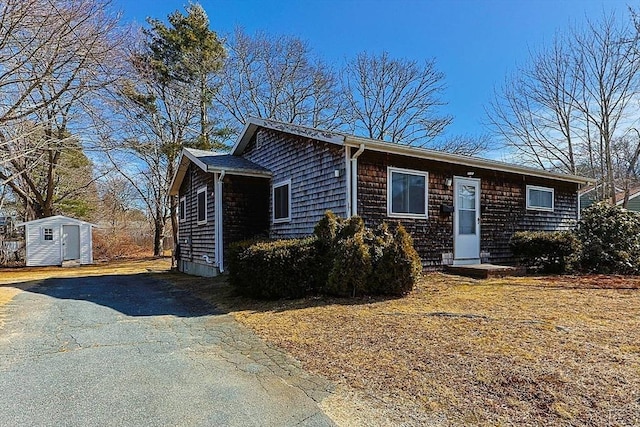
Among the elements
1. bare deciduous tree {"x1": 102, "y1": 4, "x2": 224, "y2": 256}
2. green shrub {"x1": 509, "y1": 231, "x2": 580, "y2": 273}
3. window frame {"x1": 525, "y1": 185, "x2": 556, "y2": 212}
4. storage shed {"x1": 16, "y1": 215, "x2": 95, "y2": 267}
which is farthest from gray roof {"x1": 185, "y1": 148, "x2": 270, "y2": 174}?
storage shed {"x1": 16, "y1": 215, "x2": 95, "y2": 267}

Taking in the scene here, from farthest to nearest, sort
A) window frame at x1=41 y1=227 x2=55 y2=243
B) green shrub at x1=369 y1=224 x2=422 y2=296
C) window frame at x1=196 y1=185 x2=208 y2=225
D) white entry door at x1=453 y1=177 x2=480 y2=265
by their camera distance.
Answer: window frame at x1=41 y1=227 x2=55 y2=243, window frame at x1=196 y1=185 x2=208 y2=225, white entry door at x1=453 y1=177 x2=480 y2=265, green shrub at x1=369 y1=224 x2=422 y2=296

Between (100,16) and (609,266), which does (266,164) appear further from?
(609,266)

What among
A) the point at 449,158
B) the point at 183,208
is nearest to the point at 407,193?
the point at 449,158

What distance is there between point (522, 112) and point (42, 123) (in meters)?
21.8

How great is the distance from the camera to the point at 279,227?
1088 cm

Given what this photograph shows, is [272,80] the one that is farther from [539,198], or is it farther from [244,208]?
[539,198]

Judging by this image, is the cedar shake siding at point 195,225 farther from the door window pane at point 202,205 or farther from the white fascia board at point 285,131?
the white fascia board at point 285,131

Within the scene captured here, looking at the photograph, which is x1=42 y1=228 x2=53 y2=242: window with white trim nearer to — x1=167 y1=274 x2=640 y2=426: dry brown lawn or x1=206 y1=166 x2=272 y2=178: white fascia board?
x1=206 y1=166 x2=272 y2=178: white fascia board

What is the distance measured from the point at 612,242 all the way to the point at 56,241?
21.5 metres

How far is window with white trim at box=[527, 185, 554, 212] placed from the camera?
1161 cm

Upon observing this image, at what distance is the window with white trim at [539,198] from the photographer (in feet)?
38.1

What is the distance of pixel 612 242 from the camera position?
32.2 ft

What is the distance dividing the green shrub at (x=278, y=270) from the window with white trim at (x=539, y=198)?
7.77 metres

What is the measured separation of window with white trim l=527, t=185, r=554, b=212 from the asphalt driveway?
379 inches
